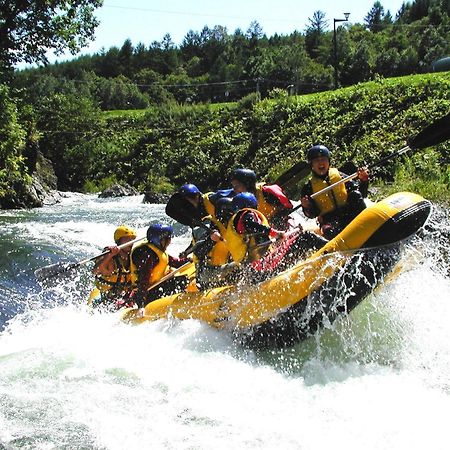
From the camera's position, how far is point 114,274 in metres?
6.95

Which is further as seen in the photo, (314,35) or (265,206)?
(314,35)

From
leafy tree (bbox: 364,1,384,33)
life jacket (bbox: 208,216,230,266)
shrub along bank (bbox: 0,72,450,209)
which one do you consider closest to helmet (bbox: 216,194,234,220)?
life jacket (bbox: 208,216,230,266)

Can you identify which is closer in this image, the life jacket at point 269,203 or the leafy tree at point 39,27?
the life jacket at point 269,203

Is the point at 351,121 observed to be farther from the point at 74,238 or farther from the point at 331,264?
the point at 331,264

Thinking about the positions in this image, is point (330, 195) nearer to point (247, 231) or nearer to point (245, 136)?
point (247, 231)

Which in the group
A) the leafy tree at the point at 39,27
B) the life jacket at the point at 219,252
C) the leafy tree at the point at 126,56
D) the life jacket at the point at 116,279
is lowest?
the life jacket at the point at 116,279

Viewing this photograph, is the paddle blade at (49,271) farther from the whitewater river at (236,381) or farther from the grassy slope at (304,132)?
the grassy slope at (304,132)

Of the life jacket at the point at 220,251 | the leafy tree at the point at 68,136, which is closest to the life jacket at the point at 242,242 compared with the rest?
the life jacket at the point at 220,251

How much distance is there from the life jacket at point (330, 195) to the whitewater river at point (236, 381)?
2.93 feet

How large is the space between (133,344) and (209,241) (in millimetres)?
1232

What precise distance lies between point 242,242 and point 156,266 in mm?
1468

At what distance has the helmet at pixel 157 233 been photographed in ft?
19.9

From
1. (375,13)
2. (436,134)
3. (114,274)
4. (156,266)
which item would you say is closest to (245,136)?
(114,274)

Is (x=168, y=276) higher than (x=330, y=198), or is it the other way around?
(x=330, y=198)
